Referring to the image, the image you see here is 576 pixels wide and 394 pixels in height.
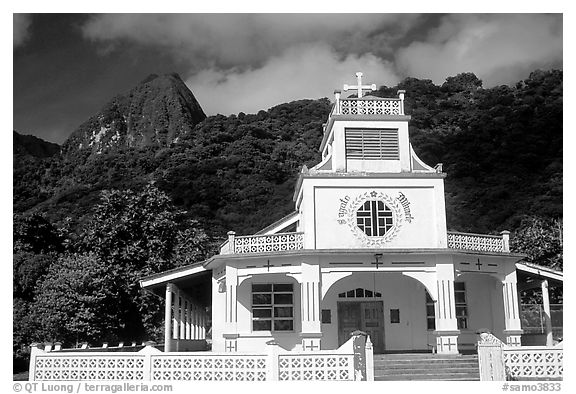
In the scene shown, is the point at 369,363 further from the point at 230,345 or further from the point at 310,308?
the point at 230,345

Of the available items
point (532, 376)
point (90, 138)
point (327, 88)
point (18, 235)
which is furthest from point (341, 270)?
point (90, 138)

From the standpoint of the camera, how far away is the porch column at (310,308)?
55.4ft

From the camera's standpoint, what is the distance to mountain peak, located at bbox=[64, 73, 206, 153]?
59.0 m

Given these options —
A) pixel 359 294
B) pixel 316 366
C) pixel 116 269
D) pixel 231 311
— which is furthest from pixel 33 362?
pixel 116 269

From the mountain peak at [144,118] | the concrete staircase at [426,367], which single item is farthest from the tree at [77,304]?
the mountain peak at [144,118]

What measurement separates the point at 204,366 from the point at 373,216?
25.0 feet

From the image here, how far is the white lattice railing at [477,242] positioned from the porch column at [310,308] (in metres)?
4.02

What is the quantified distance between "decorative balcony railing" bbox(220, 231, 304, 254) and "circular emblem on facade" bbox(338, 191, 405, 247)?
1408 mm

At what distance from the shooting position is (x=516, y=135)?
1581 inches

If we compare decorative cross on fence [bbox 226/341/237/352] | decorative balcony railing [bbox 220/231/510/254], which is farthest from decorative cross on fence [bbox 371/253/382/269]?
decorative cross on fence [bbox 226/341/237/352]

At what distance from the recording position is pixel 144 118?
211ft

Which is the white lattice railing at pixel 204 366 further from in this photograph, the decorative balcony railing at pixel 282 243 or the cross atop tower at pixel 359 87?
the cross atop tower at pixel 359 87

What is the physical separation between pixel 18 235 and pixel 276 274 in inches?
804

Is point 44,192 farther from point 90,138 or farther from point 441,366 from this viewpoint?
point 441,366
